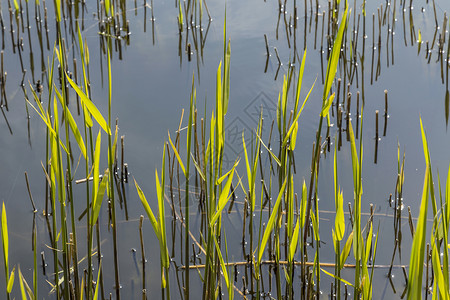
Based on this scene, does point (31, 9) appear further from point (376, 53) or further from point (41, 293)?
point (41, 293)

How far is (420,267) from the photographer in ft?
2.63

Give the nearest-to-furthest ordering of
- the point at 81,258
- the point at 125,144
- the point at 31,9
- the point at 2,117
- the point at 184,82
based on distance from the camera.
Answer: the point at 81,258, the point at 125,144, the point at 2,117, the point at 184,82, the point at 31,9

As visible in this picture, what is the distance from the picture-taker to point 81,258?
1.75 m

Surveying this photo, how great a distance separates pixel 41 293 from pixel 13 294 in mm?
78

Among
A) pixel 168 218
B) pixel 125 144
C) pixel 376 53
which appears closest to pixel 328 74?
pixel 168 218

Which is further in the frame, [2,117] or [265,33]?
[265,33]

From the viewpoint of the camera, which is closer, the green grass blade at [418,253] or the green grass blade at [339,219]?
the green grass blade at [418,253]

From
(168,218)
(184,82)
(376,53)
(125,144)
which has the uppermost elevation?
(376,53)

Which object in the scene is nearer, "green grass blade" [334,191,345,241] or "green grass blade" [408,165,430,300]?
"green grass blade" [408,165,430,300]

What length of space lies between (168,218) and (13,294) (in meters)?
0.56

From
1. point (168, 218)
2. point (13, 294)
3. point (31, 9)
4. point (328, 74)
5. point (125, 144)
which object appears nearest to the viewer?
point (328, 74)

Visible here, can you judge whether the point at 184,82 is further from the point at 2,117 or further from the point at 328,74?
the point at 328,74

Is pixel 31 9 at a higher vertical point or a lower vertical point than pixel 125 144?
higher

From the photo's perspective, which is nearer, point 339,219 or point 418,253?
point 418,253
